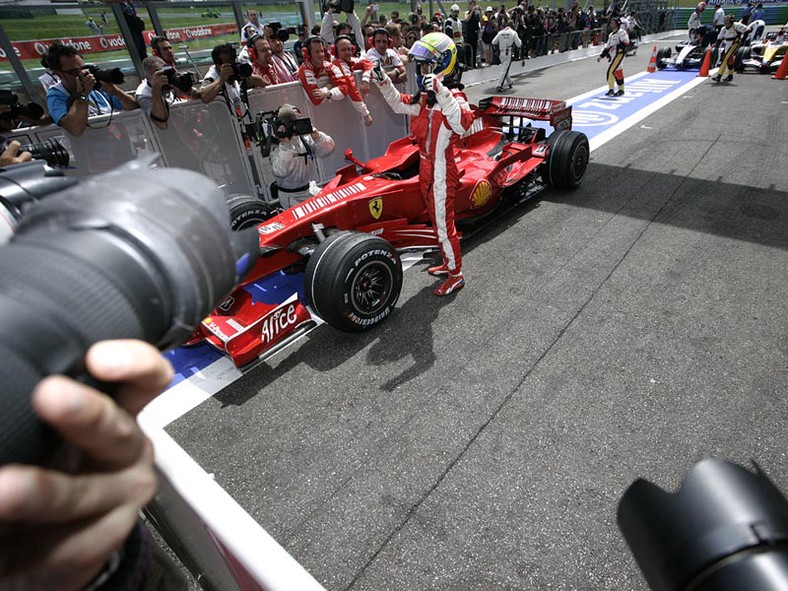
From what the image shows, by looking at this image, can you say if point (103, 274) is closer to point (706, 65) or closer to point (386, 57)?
point (386, 57)

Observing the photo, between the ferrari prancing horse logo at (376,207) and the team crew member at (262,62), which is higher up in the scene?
the team crew member at (262,62)

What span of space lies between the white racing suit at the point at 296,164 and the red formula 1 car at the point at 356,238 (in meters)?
0.30

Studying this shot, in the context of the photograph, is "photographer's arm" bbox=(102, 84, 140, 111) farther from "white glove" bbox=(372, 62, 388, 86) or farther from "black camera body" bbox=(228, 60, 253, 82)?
"white glove" bbox=(372, 62, 388, 86)

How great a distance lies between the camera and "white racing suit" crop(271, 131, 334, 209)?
416cm

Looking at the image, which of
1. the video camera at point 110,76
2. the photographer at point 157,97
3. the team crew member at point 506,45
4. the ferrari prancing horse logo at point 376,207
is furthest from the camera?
the team crew member at point 506,45

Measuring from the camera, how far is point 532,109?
216 inches

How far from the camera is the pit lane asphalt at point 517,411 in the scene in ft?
6.49

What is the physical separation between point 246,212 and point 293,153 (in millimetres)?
776

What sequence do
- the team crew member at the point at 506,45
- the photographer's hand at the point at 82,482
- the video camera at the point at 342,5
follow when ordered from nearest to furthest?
the photographer's hand at the point at 82,482
the video camera at the point at 342,5
the team crew member at the point at 506,45

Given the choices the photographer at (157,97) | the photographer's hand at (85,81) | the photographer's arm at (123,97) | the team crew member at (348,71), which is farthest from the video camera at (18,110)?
the team crew member at (348,71)

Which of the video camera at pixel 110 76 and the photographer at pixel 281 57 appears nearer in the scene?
the video camera at pixel 110 76

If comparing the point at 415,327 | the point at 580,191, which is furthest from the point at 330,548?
the point at 580,191

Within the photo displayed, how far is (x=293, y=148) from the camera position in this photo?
4.16m

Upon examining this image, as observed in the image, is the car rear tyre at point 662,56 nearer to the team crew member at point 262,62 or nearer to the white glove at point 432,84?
the team crew member at point 262,62
